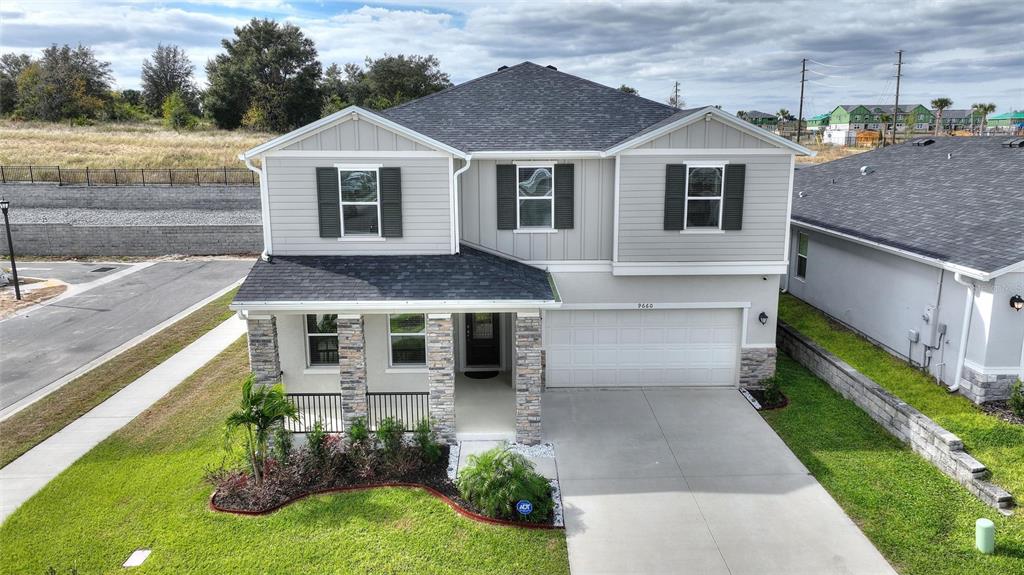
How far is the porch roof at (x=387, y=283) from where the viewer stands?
10914 mm

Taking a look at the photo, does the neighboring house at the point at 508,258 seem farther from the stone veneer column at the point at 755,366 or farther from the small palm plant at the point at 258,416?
the small palm plant at the point at 258,416

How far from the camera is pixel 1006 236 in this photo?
12.3 meters

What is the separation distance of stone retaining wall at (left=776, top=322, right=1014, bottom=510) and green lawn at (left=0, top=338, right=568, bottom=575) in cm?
630

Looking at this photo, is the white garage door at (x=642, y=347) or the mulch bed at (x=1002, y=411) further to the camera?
the white garage door at (x=642, y=347)

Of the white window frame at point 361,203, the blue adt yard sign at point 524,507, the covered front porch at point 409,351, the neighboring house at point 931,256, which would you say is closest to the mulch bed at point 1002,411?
the neighboring house at point 931,256

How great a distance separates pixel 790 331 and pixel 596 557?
9.89m

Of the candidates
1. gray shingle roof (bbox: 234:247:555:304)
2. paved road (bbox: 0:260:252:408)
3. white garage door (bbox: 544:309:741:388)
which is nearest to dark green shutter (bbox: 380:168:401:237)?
gray shingle roof (bbox: 234:247:555:304)

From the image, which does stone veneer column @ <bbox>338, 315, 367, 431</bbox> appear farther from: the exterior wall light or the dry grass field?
the dry grass field

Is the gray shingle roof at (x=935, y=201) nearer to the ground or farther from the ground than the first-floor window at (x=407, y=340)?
farther from the ground

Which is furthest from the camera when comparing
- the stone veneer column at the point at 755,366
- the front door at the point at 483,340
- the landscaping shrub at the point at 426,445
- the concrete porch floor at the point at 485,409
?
the front door at the point at 483,340

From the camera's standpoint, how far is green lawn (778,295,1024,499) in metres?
9.86

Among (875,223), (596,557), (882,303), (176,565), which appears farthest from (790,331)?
(176,565)

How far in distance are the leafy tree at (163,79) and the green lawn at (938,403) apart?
78567 mm

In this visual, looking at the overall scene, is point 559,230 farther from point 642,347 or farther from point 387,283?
point 387,283
